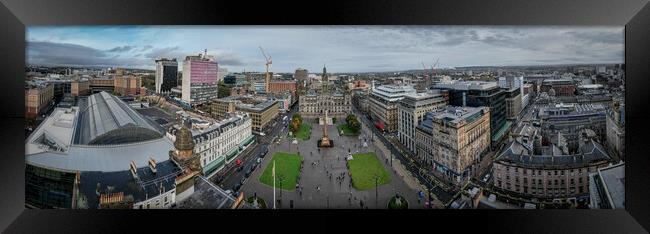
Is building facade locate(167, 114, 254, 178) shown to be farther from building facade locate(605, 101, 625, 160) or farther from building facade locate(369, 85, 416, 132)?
building facade locate(605, 101, 625, 160)

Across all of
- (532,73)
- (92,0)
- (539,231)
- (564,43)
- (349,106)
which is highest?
(92,0)

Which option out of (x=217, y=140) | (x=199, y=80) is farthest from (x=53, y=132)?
(x=217, y=140)

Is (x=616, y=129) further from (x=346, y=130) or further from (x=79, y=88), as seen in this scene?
(x=79, y=88)

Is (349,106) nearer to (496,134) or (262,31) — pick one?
(262,31)

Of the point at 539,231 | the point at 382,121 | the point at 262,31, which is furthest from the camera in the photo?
the point at 382,121

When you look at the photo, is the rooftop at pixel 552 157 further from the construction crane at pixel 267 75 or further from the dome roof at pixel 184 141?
the dome roof at pixel 184 141

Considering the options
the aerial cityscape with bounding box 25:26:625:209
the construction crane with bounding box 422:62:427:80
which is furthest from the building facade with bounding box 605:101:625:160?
the construction crane with bounding box 422:62:427:80

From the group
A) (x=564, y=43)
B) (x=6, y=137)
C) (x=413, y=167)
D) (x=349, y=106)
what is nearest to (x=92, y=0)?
(x=6, y=137)

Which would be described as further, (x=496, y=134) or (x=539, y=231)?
(x=496, y=134)
